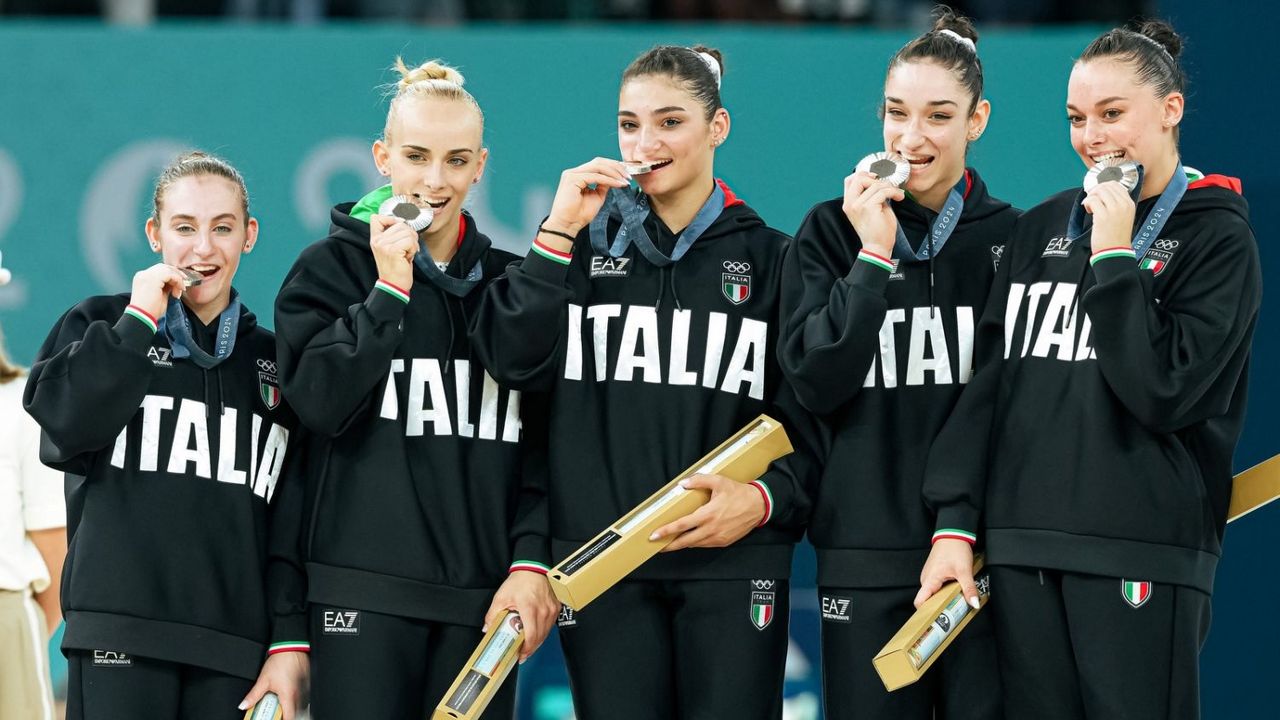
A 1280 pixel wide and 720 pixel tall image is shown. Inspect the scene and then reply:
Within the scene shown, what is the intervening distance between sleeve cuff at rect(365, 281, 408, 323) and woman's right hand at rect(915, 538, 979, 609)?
1.39m

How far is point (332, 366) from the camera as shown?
4.00 metres

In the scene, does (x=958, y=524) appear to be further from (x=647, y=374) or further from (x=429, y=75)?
(x=429, y=75)

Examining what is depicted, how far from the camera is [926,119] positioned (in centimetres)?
425

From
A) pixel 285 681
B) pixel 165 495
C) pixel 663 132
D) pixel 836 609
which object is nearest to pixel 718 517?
pixel 836 609

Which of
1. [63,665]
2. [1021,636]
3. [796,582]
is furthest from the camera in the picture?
[796,582]

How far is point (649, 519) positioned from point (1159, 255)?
1328mm

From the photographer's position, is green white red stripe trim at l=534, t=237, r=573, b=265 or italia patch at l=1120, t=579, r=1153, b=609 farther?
green white red stripe trim at l=534, t=237, r=573, b=265

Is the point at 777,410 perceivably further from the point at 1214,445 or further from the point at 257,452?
the point at 257,452

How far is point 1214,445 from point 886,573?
2.68ft

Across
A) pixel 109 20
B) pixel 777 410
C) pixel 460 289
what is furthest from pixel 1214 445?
pixel 109 20

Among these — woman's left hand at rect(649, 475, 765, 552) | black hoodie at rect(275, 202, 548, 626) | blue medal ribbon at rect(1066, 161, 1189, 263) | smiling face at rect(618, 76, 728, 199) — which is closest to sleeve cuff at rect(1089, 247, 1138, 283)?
blue medal ribbon at rect(1066, 161, 1189, 263)

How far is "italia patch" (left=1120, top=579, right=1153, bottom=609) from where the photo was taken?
3.79 meters

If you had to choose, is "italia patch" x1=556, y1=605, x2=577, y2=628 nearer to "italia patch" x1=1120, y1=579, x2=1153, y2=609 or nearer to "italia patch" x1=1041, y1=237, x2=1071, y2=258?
"italia patch" x1=1120, y1=579, x2=1153, y2=609

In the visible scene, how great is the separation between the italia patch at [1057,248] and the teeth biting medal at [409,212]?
1.51m
